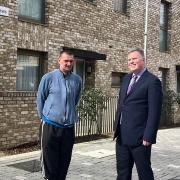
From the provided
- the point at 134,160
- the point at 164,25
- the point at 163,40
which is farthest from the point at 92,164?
the point at 164,25

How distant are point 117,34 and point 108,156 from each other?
6429mm

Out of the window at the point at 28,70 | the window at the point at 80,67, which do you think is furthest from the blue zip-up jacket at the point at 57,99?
the window at the point at 80,67

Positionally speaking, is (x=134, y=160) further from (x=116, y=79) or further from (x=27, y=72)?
(x=116, y=79)

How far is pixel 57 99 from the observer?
203 inches

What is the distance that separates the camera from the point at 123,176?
5.05 metres

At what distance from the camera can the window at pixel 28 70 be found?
10.5 metres

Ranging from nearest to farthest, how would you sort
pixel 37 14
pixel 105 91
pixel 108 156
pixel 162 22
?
pixel 108 156 → pixel 37 14 → pixel 105 91 → pixel 162 22

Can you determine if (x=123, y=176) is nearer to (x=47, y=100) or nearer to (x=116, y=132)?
(x=116, y=132)

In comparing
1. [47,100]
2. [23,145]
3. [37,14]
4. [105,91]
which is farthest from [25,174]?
[105,91]

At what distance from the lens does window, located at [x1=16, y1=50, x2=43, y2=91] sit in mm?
10516

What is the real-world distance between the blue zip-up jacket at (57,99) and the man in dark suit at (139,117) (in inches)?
27.3

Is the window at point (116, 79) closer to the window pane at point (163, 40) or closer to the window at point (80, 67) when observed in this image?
the window at point (80, 67)

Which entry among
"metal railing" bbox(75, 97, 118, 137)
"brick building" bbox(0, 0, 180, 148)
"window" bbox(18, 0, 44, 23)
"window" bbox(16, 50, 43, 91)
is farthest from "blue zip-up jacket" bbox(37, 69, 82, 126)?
"metal railing" bbox(75, 97, 118, 137)

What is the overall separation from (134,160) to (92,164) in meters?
3.19
